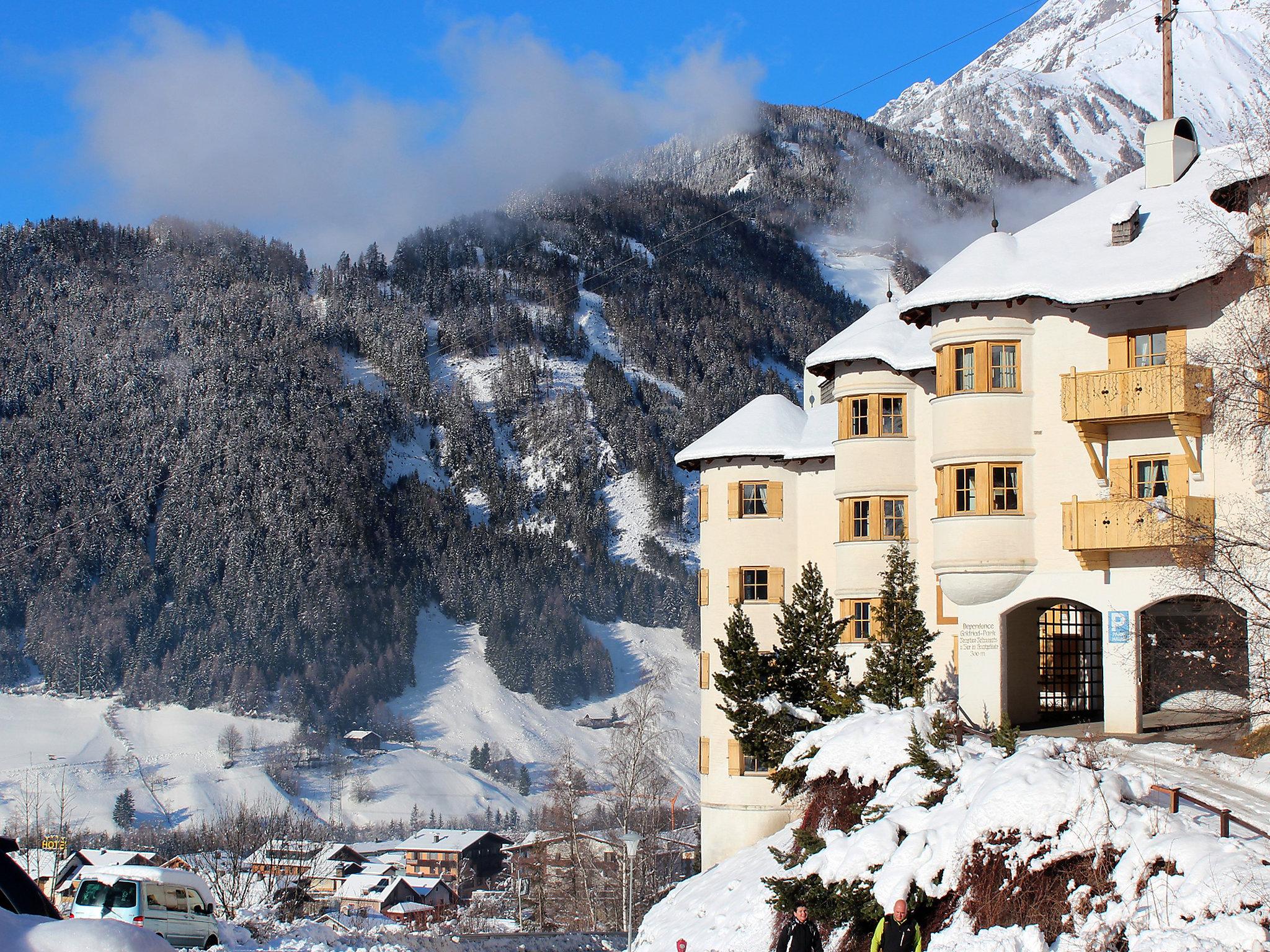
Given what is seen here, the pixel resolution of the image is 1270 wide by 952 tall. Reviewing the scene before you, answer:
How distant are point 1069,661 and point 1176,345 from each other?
10.9 m

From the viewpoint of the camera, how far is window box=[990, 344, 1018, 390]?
112 feet

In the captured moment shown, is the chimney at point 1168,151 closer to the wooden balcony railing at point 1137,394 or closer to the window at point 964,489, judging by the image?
the wooden balcony railing at point 1137,394

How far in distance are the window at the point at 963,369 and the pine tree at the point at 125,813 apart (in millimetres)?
152029

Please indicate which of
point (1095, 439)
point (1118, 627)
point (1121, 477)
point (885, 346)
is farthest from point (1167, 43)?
point (1118, 627)

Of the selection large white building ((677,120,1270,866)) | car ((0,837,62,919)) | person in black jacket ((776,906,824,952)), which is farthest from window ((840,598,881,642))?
car ((0,837,62,919))

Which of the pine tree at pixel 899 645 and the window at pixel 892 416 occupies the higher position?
the window at pixel 892 416

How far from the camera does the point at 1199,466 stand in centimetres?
3209

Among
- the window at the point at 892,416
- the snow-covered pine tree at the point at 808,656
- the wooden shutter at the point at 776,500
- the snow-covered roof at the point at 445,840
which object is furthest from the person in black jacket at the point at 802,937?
the snow-covered roof at the point at 445,840

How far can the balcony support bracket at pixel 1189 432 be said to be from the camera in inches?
1243

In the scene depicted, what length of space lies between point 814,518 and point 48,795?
157 meters

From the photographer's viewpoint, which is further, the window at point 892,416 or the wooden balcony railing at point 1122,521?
the window at point 892,416

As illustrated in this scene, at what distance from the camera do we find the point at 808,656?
115ft

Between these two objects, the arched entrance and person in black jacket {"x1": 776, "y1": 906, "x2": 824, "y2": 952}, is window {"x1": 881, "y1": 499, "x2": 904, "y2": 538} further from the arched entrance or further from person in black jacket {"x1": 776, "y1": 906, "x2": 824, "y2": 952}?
person in black jacket {"x1": 776, "y1": 906, "x2": 824, "y2": 952}

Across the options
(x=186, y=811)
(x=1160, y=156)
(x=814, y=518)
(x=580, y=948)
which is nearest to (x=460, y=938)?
(x=580, y=948)
